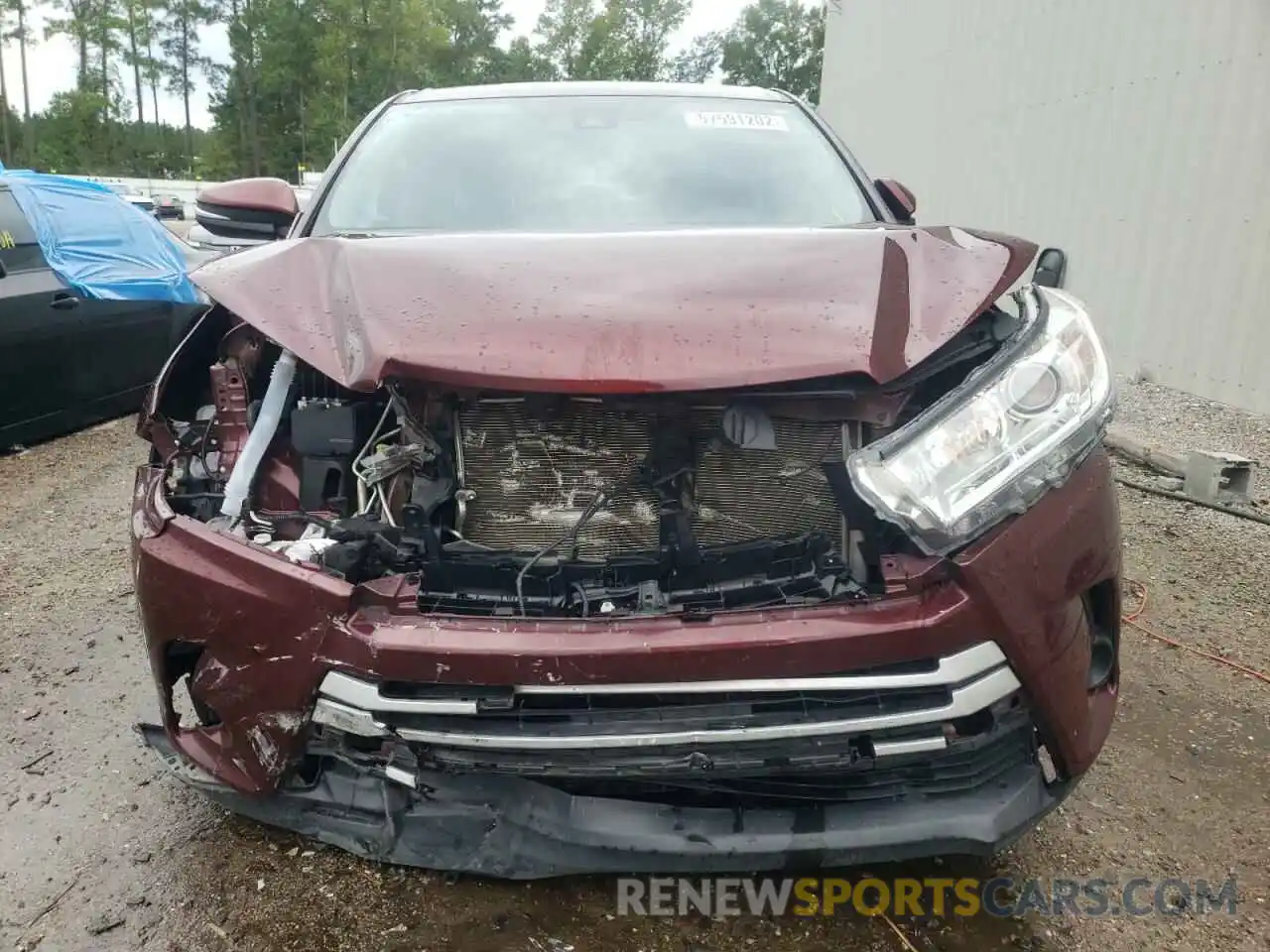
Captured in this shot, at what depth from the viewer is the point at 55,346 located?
215 inches

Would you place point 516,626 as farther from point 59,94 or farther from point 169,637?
point 59,94

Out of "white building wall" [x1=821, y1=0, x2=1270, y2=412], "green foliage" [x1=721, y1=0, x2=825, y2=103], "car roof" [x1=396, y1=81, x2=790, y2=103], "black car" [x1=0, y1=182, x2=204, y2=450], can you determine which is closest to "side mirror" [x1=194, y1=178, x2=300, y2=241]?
"car roof" [x1=396, y1=81, x2=790, y2=103]

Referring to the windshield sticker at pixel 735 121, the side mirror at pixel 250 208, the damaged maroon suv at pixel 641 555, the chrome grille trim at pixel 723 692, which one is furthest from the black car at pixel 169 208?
the chrome grille trim at pixel 723 692

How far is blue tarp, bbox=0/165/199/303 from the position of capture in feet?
18.8

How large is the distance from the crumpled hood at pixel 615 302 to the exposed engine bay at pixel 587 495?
8cm

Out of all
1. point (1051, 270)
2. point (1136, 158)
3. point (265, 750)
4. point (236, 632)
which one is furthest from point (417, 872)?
point (1136, 158)

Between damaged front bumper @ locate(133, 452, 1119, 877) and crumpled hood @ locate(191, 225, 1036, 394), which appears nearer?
damaged front bumper @ locate(133, 452, 1119, 877)

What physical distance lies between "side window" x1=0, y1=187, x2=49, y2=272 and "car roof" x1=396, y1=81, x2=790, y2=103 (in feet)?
10.5

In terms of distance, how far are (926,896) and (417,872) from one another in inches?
43.1

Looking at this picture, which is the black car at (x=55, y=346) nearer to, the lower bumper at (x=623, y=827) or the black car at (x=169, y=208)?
the lower bumper at (x=623, y=827)

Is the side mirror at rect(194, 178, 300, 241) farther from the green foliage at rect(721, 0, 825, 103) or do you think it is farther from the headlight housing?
the green foliage at rect(721, 0, 825, 103)

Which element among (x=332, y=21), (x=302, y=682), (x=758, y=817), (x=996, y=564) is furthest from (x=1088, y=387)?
(x=332, y=21)

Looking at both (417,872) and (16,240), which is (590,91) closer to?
(417,872)

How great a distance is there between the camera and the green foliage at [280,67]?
140 ft
